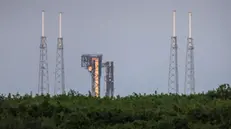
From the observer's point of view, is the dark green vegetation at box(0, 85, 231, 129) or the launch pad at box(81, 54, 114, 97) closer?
the dark green vegetation at box(0, 85, 231, 129)

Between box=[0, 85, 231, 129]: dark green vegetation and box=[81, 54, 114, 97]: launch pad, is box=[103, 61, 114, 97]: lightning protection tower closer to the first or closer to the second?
box=[81, 54, 114, 97]: launch pad

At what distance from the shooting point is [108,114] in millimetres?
4008

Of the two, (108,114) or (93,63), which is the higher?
(93,63)

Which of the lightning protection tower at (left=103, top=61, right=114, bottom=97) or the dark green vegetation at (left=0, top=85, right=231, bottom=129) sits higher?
the lightning protection tower at (left=103, top=61, right=114, bottom=97)

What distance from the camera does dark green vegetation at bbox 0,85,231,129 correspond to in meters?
3.63

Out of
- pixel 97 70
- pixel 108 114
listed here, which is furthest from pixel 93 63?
pixel 108 114

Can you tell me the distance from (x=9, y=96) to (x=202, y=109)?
1881mm

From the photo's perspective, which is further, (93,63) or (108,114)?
(93,63)

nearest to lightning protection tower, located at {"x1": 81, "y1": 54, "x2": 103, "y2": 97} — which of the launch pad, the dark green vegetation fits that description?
the launch pad

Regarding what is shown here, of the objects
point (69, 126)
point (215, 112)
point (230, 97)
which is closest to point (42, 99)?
point (69, 126)

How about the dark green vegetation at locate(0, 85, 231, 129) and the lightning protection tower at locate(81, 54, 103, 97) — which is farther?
the lightning protection tower at locate(81, 54, 103, 97)

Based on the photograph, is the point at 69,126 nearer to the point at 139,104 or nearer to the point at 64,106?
the point at 64,106

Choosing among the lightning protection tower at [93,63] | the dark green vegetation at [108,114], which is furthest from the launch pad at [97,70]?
the dark green vegetation at [108,114]

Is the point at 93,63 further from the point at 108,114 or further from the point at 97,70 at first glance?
the point at 108,114
